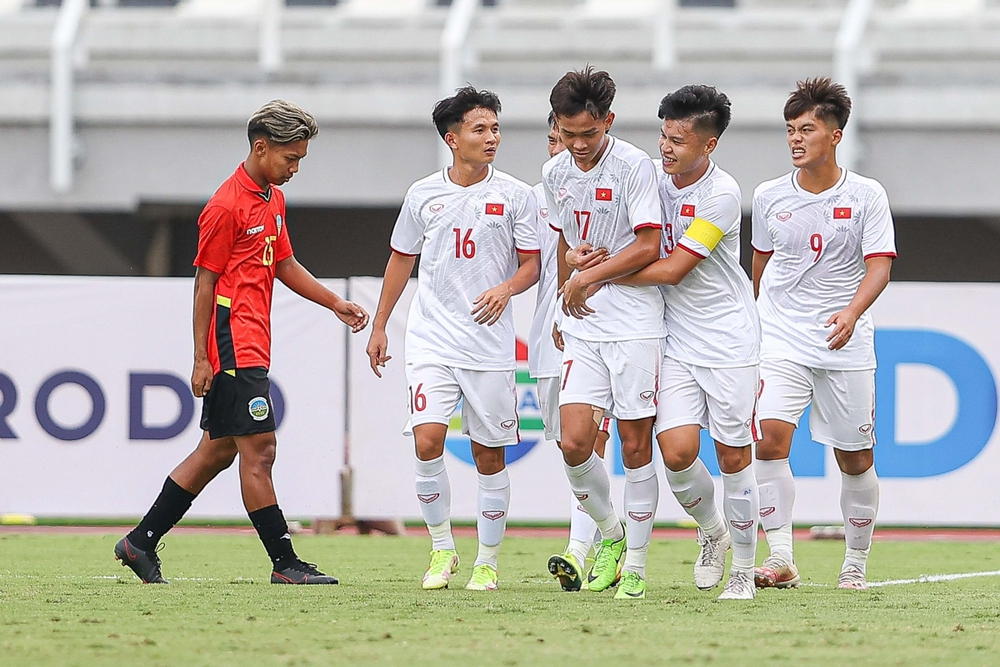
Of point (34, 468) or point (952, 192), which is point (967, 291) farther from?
point (34, 468)

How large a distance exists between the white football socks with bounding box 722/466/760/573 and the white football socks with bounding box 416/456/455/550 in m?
1.23

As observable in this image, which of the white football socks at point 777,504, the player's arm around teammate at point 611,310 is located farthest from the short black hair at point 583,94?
the white football socks at point 777,504

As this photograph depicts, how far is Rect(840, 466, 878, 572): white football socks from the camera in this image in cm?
697

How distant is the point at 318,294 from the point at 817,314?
222cm

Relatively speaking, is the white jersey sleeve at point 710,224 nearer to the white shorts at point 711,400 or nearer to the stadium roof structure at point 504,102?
the white shorts at point 711,400

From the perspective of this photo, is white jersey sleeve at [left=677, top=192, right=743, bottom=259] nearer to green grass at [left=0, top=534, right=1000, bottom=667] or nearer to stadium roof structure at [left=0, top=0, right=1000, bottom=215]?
green grass at [left=0, top=534, right=1000, bottom=667]

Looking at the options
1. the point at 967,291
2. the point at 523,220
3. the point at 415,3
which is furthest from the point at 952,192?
the point at 523,220

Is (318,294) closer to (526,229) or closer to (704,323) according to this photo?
(526,229)

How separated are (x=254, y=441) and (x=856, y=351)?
2647mm

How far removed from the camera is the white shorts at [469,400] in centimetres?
657

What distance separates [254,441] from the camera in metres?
6.59

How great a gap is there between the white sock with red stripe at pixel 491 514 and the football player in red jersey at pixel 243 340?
2.29 feet

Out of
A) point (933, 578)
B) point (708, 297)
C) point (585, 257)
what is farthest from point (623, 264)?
point (933, 578)

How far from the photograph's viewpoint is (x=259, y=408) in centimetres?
656
